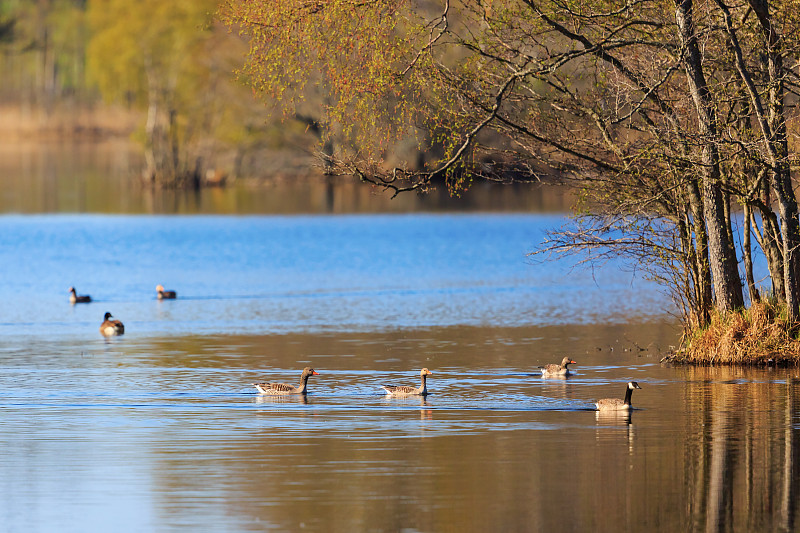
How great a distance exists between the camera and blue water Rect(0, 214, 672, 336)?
32938 millimetres

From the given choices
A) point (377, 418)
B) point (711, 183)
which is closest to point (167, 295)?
point (711, 183)

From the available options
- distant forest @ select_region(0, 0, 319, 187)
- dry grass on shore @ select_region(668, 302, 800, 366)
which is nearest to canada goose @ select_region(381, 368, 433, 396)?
dry grass on shore @ select_region(668, 302, 800, 366)

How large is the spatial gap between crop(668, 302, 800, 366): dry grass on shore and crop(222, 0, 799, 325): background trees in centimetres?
28

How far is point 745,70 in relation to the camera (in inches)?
809

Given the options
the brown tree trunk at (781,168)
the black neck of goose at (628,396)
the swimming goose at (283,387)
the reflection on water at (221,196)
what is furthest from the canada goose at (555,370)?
the reflection on water at (221,196)

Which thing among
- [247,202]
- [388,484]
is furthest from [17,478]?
[247,202]

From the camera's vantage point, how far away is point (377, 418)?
19359 mm

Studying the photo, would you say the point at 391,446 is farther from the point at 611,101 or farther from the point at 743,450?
the point at 611,101

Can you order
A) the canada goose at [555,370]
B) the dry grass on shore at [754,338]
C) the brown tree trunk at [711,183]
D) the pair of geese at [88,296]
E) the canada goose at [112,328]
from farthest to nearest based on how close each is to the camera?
1. the pair of geese at [88,296]
2. the canada goose at [112,328]
3. the dry grass on shore at [754,338]
4. the canada goose at [555,370]
5. the brown tree trunk at [711,183]

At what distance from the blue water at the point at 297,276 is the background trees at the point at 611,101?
8.15m

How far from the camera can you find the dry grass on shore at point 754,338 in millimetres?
23062

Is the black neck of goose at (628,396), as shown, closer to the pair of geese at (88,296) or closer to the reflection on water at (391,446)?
the reflection on water at (391,446)

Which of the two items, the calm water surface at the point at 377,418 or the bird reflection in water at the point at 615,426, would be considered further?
the bird reflection in water at the point at 615,426

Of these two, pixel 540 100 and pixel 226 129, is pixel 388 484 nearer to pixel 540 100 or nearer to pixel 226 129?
pixel 540 100
